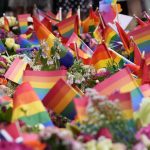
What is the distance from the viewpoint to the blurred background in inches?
245

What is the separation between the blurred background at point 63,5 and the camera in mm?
6230

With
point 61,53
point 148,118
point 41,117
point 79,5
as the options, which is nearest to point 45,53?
point 61,53

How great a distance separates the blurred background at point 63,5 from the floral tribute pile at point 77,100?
2.08 m

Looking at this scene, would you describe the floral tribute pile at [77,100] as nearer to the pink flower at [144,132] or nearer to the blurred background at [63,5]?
the pink flower at [144,132]

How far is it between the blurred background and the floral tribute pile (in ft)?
6.82

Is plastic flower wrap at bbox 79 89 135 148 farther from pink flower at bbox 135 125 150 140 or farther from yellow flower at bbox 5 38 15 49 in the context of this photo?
yellow flower at bbox 5 38 15 49

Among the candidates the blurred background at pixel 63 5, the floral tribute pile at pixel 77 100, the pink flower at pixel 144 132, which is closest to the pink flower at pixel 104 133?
the floral tribute pile at pixel 77 100

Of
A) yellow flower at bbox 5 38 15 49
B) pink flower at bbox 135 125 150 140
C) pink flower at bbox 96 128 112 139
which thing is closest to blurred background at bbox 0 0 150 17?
yellow flower at bbox 5 38 15 49

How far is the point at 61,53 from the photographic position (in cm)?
349

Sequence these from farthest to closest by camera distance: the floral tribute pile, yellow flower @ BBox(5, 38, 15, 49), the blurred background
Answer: the blurred background, yellow flower @ BBox(5, 38, 15, 49), the floral tribute pile

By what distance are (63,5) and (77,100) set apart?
16.9 ft

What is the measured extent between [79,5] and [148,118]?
493cm

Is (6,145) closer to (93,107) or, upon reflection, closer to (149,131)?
(93,107)

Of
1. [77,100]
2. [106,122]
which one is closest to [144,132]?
[106,122]
